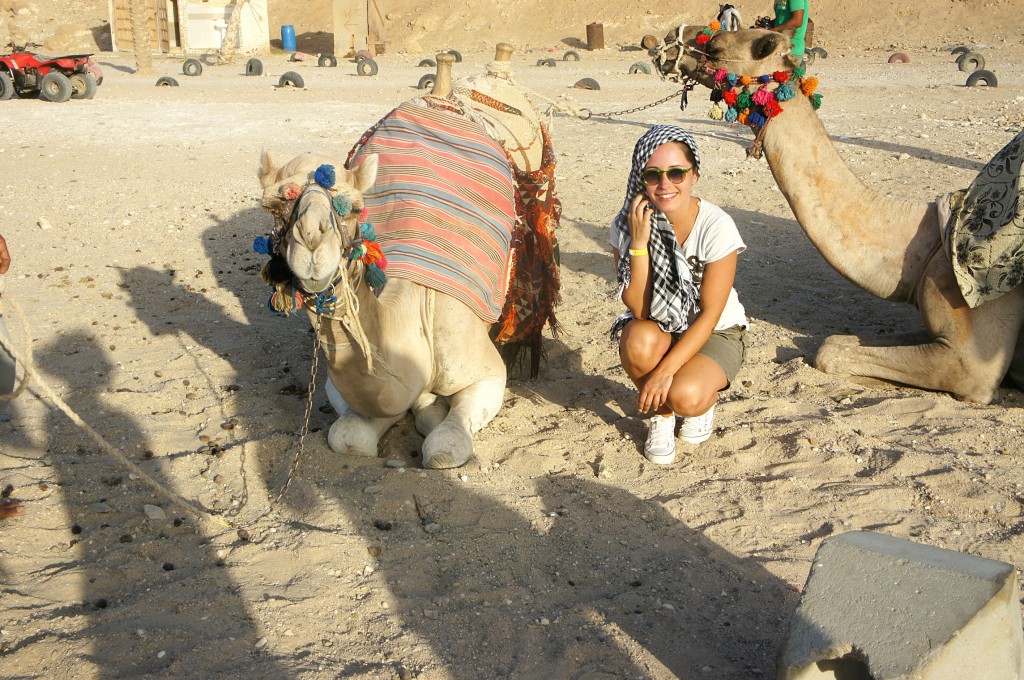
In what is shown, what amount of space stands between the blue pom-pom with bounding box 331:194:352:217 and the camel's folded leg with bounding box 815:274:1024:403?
3.11 meters

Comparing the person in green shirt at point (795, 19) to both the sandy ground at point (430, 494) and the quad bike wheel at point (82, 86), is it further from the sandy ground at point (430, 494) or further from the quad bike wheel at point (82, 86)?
the quad bike wheel at point (82, 86)

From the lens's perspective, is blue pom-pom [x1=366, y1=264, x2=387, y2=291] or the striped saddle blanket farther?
the striped saddle blanket

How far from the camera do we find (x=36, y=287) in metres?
6.97

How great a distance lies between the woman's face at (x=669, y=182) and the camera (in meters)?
4.21

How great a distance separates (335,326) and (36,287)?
12.9ft

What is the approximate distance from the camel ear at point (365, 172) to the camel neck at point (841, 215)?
8.56ft

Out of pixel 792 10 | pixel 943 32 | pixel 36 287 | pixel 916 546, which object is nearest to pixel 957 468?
pixel 916 546

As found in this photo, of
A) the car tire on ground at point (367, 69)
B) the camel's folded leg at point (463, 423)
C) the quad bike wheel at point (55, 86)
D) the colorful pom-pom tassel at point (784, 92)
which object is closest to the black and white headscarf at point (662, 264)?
the camel's folded leg at point (463, 423)

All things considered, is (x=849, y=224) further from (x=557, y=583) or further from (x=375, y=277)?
(x=557, y=583)

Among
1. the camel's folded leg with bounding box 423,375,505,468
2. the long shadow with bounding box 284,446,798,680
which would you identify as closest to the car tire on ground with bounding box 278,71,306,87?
the camel's folded leg with bounding box 423,375,505,468

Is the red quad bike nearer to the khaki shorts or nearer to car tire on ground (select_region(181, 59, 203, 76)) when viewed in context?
car tire on ground (select_region(181, 59, 203, 76))

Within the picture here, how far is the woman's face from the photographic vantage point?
4.21 metres

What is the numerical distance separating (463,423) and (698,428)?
1.11 m

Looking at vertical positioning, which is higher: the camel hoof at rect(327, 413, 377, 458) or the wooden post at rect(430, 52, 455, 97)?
the wooden post at rect(430, 52, 455, 97)
